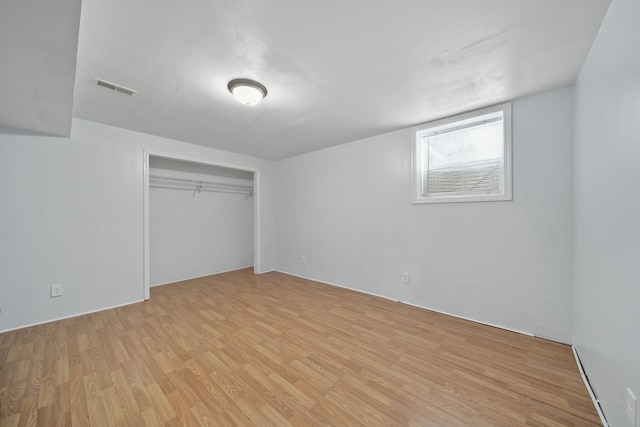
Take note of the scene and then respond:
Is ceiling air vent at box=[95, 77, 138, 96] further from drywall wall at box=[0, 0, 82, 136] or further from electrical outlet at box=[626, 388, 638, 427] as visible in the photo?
electrical outlet at box=[626, 388, 638, 427]

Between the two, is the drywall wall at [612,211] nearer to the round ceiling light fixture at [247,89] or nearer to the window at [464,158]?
the window at [464,158]

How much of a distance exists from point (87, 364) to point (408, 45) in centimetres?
334

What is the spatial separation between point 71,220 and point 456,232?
448 cm

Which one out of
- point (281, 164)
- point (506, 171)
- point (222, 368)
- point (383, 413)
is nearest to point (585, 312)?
point (506, 171)

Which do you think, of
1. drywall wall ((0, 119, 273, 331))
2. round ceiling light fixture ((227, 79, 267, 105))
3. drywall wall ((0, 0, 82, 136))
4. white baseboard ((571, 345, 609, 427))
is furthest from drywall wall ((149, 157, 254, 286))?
white baseboard ((571, 345, 609, 427))

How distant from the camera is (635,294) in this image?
0.97 meters

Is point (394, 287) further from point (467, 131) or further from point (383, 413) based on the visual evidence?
point (467, 131)

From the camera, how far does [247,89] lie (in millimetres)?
1896

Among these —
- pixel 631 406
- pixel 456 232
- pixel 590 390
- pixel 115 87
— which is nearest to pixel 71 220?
pixel 115 87

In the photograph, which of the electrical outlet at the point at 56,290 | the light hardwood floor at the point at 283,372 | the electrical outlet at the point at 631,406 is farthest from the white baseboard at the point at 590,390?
the electrical outlet at the point at 56,290

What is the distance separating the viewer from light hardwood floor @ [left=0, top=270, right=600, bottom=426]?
1.32 meters

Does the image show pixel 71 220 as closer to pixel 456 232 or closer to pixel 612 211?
pixel 456 232

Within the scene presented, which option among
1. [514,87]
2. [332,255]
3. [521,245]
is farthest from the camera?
[332,255]

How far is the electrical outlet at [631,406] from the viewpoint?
0.95 m
